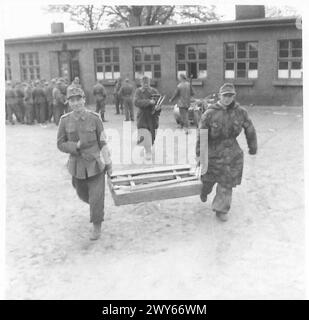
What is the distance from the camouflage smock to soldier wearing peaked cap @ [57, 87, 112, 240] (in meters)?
1.26

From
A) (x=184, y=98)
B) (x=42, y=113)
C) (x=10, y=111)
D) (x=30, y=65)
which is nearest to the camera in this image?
(x=184, y=98)

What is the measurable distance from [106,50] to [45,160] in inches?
493

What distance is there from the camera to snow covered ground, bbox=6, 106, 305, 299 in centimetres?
366

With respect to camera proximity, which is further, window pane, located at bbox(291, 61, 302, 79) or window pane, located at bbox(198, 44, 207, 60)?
window pane, located at bbox(198, 44, 207, 60)

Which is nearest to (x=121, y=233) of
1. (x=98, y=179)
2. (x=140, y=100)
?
(x=98, y=179)

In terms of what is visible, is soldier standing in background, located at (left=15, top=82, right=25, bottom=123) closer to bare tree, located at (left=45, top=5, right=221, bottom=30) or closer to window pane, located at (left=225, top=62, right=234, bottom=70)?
window pane, located at (left=225, top=62, right=234, bottom=70)

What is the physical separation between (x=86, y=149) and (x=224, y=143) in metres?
1.62

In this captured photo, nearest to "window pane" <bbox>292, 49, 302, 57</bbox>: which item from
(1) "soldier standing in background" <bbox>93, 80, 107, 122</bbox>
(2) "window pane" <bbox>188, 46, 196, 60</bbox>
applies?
(2) "window pane" <bbox>188, 46, 196, 60</bbox>

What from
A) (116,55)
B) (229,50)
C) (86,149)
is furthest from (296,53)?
(86,149)

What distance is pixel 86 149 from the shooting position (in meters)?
4.62

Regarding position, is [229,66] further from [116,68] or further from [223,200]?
[223,200]

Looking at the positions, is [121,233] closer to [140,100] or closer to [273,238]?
[273,238]

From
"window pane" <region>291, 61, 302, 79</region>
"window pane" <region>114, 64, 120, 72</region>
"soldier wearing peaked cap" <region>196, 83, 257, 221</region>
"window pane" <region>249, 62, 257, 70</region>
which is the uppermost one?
"window pane" <region>114, 64, 120, 72</region>

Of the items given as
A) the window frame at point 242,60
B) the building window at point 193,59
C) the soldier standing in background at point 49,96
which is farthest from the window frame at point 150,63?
the soldier standing in background at point 49,96
